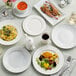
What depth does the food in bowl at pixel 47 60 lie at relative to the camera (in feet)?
6.02

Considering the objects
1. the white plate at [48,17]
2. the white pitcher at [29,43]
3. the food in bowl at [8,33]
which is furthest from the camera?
the white plate at [48,17]

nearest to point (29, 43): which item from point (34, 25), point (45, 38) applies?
point (45, 38)

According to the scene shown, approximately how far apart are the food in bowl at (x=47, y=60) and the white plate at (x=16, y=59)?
0.29 ft

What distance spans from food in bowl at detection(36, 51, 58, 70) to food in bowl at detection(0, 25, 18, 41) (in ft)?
0.90

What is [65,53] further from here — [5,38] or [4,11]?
[4,11]

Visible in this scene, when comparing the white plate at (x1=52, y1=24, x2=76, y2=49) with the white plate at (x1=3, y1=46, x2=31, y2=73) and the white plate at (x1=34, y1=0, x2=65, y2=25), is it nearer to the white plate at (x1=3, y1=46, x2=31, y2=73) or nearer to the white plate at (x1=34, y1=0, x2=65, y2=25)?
the white plate at (x1=34, y1=0, x2=65, y2=25)

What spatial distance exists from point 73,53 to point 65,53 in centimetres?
7

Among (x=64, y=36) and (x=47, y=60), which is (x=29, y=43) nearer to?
(x=47, y=60)

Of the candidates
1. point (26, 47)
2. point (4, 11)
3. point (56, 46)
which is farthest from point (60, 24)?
point (4, 11)

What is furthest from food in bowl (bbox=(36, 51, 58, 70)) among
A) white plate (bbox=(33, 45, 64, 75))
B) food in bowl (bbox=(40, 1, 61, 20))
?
food in bowl (bbox=(40, 1, 61, 20))

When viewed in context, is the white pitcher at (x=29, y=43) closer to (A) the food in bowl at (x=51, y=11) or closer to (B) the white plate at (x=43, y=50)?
(B) the white plate at (x=43, y=50)

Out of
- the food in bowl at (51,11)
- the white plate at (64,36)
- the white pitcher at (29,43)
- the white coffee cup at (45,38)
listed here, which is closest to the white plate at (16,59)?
the white pitcher at (29,43)

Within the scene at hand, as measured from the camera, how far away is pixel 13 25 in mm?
1982

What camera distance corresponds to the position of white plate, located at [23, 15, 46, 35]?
1.99 meters
